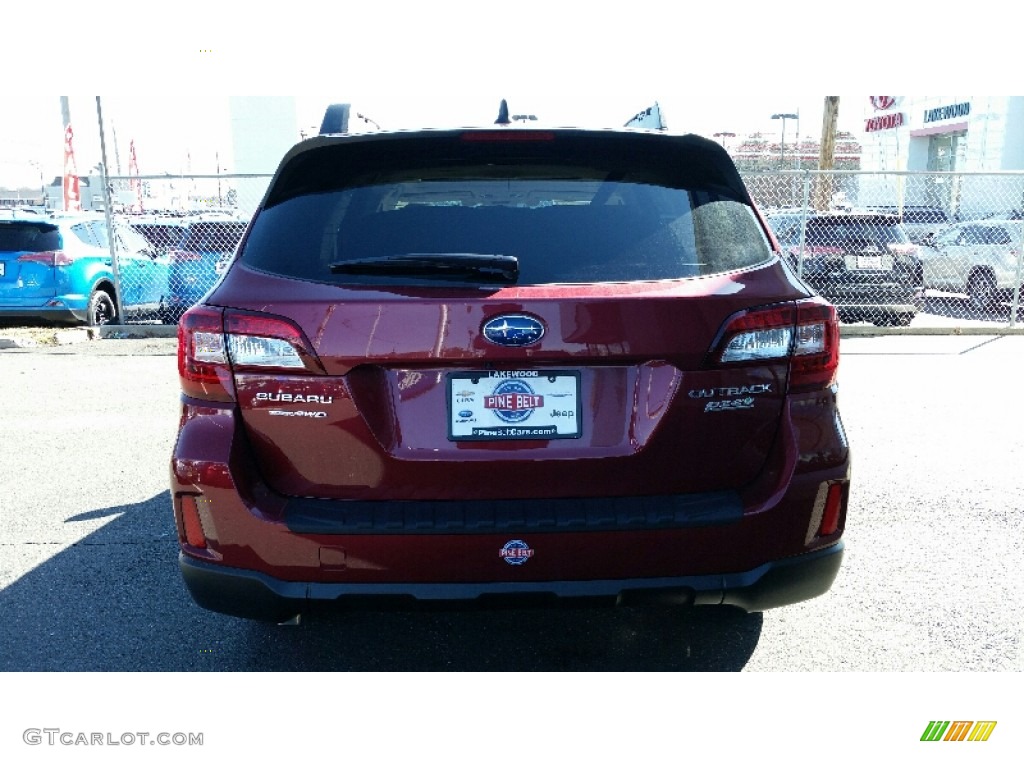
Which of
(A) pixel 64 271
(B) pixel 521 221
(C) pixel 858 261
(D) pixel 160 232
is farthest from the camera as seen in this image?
(D) pixel 160 232

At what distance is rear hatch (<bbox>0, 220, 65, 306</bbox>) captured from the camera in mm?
10703

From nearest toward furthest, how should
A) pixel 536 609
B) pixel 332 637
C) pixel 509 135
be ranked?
pixel 536 609
pixel 509 135
pixel 332 637

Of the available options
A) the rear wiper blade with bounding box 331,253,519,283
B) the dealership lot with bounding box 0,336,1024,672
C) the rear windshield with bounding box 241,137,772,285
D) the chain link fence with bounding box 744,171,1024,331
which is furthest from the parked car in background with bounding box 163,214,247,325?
the rear wiper blade with bounding box 331,253,519,283

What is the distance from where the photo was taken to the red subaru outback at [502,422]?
230 cm

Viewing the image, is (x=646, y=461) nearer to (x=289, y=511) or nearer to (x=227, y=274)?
(x=289, y=511)

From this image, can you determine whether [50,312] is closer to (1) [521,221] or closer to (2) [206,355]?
(2) [206,355]

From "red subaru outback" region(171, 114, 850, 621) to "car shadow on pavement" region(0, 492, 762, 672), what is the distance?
63cm

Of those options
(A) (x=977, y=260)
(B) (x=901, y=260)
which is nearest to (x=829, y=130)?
(A) (x=977, y=260)

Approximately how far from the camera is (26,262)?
422 inches

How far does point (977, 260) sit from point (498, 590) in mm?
14395

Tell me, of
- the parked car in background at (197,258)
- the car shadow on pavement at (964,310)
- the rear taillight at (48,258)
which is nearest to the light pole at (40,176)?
the parked car in background at (197,258)

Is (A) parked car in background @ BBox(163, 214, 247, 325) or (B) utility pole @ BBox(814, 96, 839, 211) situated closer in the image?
(A) parked car in background @ BBox(163, 214, 247, 325)
